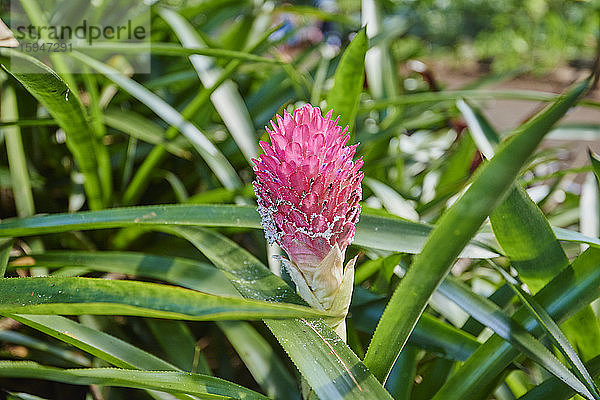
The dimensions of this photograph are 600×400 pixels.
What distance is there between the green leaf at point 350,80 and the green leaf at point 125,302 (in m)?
0.24

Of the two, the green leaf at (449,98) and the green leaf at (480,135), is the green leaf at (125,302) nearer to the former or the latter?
the green leaf at (480,135)

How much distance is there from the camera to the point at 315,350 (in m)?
0.25

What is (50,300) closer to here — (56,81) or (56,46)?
(56,81)

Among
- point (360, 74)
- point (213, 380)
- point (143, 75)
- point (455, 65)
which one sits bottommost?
point (213, 380)

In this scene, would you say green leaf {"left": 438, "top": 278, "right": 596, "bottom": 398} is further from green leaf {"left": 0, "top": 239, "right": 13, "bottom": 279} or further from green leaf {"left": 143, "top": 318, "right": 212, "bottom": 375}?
green leaf {"left": 0, "top": 239, "right": 13, "bottom": 279}

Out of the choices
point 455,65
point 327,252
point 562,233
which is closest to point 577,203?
point 562,233

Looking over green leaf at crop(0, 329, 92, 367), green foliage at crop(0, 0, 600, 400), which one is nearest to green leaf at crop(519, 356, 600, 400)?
green foliage at crop(0, 0, 600, 400)

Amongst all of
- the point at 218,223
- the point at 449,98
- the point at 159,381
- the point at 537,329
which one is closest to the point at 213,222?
the point at 218,223

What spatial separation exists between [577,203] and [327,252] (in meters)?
0.44

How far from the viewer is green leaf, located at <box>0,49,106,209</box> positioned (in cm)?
33

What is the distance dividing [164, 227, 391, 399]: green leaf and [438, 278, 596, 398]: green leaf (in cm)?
10

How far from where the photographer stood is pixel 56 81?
334mm

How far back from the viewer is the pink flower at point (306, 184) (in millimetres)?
247

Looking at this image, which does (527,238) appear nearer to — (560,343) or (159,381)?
(560,343)
